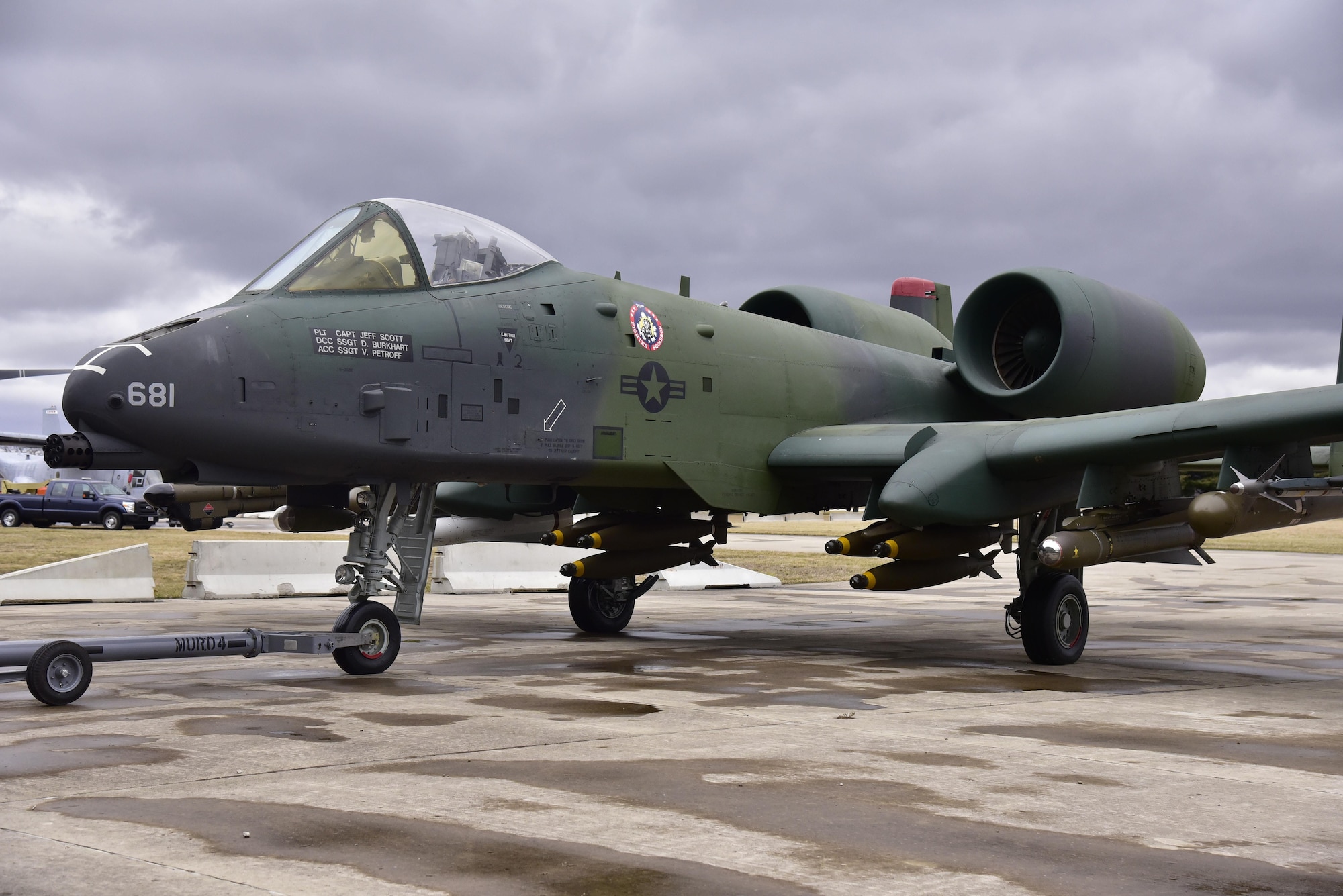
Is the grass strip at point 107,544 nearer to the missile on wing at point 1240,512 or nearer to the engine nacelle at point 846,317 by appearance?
the engine nacelle at point 846,317

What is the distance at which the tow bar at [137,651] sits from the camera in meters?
7.70

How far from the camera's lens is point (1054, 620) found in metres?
11.1

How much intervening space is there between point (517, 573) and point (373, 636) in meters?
11.8

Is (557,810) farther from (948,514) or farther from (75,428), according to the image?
(948,514)

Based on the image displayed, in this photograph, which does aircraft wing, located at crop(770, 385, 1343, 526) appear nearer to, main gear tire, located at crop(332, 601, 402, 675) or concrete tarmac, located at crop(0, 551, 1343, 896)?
concrete tarmac, located at crop(0, 551, 1343, 896)

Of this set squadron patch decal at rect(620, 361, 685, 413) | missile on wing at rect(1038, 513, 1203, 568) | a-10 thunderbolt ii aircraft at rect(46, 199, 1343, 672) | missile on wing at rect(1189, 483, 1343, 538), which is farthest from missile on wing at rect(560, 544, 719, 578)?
missile on wing at rect(1189, 483, 1343, 538)

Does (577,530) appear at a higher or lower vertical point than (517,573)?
higher

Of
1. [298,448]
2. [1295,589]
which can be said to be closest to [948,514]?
[298,448]

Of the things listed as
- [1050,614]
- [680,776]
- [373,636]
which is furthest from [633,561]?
[680,776]

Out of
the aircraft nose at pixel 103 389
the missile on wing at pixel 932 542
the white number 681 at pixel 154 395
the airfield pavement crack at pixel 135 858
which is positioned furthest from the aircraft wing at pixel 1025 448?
the airfield pavement crack at pixel 135 858

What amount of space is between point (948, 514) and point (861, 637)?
3.64m

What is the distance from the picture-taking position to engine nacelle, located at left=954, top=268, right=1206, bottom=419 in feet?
41.8

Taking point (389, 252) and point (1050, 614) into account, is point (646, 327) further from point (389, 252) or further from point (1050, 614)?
point (1050, 614)

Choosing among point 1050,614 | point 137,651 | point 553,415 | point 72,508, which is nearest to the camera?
point 137,651
